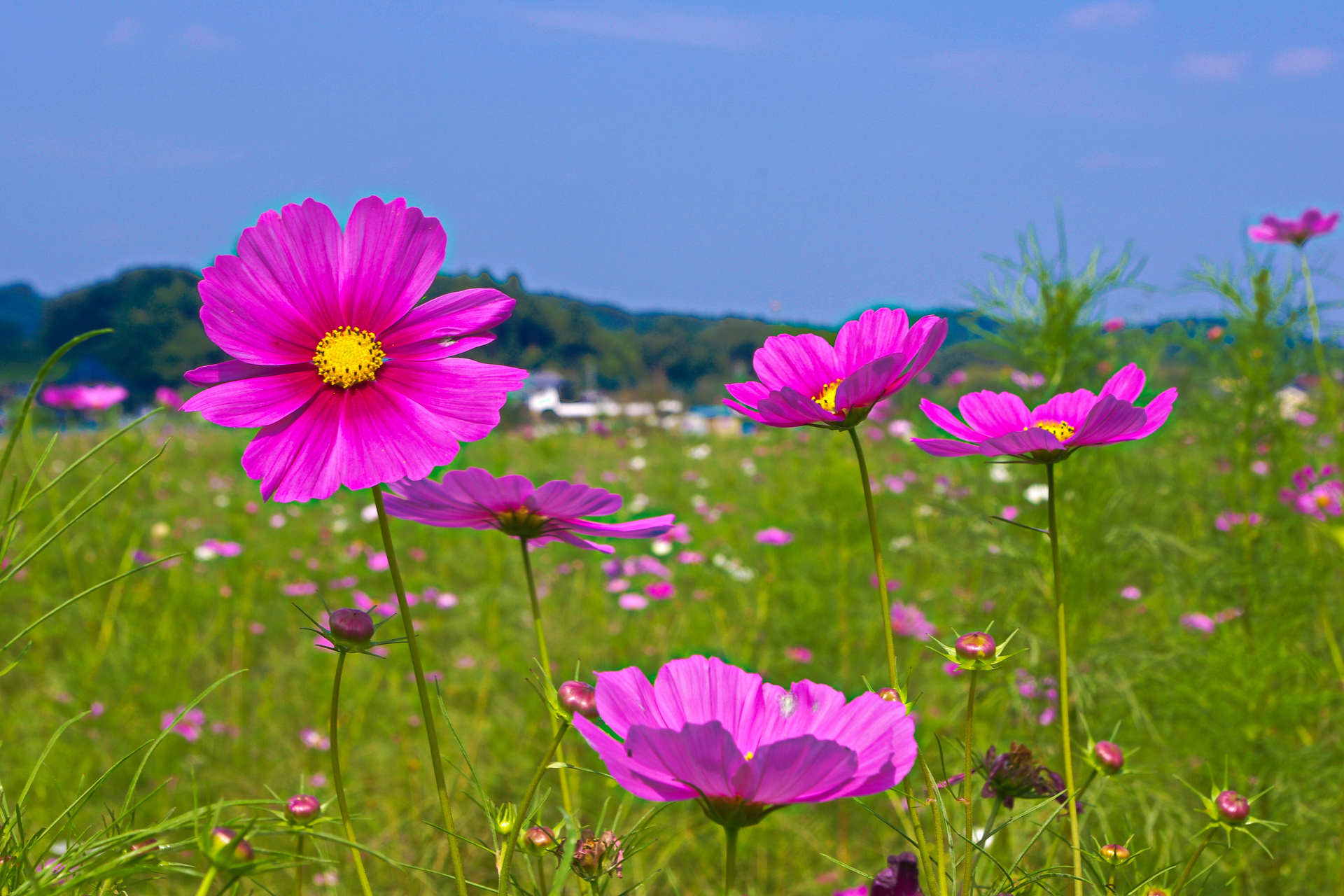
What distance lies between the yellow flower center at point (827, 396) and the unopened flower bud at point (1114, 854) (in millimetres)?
278

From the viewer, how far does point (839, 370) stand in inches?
21.9

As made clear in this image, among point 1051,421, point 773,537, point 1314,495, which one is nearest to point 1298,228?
point 1314,495

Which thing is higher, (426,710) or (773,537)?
(426,710)

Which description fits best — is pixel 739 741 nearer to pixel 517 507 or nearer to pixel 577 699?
pixel 577 699

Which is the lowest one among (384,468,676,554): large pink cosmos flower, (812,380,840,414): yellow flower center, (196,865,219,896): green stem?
(196,865,219,896): green stem

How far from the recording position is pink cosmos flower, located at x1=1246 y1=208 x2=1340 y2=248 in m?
2.30

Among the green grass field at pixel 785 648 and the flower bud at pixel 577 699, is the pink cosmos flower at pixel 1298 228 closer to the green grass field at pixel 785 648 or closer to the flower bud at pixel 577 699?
the green grass field at pixel 785 648

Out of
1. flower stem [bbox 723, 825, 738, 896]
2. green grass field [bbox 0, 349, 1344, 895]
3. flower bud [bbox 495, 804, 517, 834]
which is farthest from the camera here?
green grass field [bbox 0, 349, 1344, 895]

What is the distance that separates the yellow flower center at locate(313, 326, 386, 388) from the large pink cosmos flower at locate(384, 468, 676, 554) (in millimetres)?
67

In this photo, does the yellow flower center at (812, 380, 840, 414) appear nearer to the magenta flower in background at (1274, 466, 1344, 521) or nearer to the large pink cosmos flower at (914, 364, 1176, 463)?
the large pink cosmos flower at (914, 364, 1176, 463)

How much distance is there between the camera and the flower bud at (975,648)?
1.42 feet

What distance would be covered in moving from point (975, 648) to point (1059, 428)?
17cm

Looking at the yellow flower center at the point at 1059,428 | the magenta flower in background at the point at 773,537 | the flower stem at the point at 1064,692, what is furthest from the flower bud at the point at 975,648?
the magenta flower in background at the point at 773,537

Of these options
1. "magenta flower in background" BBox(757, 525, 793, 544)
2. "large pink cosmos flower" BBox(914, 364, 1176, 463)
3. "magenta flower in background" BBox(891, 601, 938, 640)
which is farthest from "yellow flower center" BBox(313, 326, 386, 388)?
"magenta flower in background" BBox(757, 525, 793, 544)
